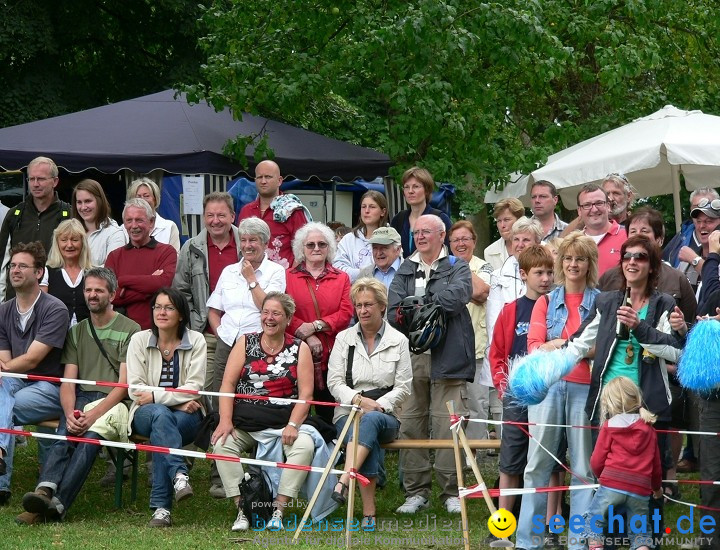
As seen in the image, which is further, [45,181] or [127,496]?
[45,181]

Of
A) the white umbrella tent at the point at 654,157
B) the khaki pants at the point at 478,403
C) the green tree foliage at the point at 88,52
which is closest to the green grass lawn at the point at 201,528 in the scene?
the khaki pants at the point at 478,403

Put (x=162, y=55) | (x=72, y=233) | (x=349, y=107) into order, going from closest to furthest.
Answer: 1. (x=72, y=233)
2. (x=349, y=107)
3. (x=162, y=55)

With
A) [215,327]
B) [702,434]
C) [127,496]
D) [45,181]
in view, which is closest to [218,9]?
[45,181]

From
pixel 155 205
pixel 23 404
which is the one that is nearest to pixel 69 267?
pixel 155 205

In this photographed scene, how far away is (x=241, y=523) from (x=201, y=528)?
282 mm

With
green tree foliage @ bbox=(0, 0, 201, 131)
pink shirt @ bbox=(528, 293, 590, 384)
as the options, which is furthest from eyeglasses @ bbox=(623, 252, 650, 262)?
green tree foliage @ bbox=(0, 0, 201, 131)

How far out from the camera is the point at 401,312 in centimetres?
810

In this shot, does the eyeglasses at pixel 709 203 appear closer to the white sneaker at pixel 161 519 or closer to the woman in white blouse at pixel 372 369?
the woman in white blouse at pixel 372 369

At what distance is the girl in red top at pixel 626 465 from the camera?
250 inches

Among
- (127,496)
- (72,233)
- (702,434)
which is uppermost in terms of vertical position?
(72,233)

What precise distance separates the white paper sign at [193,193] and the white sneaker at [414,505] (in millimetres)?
4670

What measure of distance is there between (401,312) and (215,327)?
1438 mm

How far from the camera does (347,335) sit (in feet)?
26.3

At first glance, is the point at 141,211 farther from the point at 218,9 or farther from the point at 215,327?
the point at 218,9
